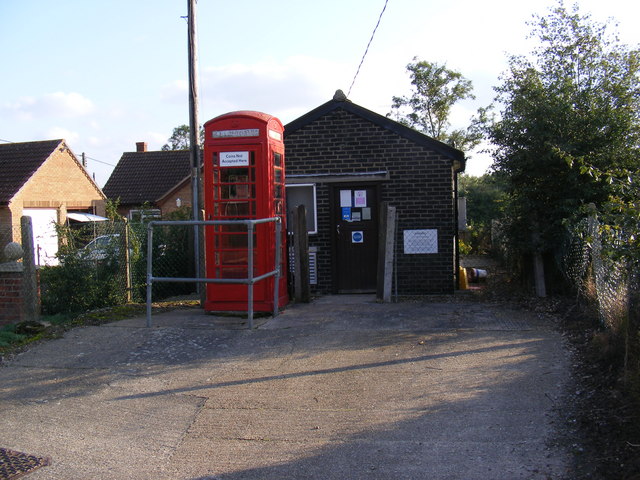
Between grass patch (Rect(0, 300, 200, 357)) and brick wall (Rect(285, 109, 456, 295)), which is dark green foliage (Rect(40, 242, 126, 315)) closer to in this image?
grass patch (Rect(0, 300, 200, 357))

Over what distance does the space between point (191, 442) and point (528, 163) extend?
7.49 meters

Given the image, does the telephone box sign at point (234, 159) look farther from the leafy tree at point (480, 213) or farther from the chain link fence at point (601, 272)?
the leafy tree at point (480, 213)

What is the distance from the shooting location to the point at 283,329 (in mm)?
8062

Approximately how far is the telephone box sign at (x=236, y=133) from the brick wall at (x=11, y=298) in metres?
3.50

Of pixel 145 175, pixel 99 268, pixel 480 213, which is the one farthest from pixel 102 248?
pixel 480 213

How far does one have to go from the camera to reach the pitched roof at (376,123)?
36.4 feet

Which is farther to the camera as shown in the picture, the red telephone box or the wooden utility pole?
the wooden utility pole

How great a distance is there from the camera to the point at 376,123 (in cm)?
1128

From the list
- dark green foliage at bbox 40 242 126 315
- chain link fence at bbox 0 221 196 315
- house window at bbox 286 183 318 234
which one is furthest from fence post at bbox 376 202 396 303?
dark green foliage at bbox 40 242 126 315

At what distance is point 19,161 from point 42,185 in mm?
1518

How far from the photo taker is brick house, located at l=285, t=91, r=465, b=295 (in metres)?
11.2

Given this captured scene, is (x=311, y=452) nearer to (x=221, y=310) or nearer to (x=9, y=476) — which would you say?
(x=9, y=476)

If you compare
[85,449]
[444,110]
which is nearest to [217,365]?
[85,449]

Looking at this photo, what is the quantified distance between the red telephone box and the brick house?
218 centimetres
